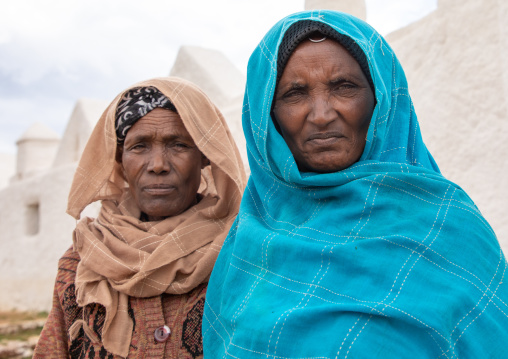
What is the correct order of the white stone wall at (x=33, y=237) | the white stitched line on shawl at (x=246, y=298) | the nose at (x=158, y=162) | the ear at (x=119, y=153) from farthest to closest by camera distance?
the white stone wall at (x=33, y=237) < the ear at (x=119, y=153) < the nose at (x=158, y=162) < the white stitched line on shawl at (x=246, y=298)

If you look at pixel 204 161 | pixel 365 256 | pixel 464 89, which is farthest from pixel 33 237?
pixel 365 256

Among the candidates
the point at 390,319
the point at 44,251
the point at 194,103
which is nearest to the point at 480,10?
the point at 194,103

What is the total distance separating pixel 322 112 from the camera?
1.54 m

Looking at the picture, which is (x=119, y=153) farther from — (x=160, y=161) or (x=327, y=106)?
(x=327, y=106)

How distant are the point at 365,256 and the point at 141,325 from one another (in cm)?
99

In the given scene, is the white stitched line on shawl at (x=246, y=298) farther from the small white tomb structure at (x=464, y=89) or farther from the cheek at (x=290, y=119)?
the small white tomb structure at (x=464, y=89)

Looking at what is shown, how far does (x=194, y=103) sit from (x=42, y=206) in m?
12.2

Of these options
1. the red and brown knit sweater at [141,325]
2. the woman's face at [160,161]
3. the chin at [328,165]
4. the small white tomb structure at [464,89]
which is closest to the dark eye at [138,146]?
the woman's face at [160,161]

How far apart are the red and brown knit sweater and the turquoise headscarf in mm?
285

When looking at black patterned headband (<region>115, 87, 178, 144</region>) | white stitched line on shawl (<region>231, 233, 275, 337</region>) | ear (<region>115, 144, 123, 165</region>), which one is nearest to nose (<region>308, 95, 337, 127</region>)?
white stitched line on shawl (<region>231, 233, 275, 337</region>)

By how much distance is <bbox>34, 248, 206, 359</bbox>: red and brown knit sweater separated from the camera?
196 centimetres

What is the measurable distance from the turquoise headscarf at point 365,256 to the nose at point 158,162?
53 centimetres

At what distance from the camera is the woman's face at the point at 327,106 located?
1552mm

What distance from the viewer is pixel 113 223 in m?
2.24
